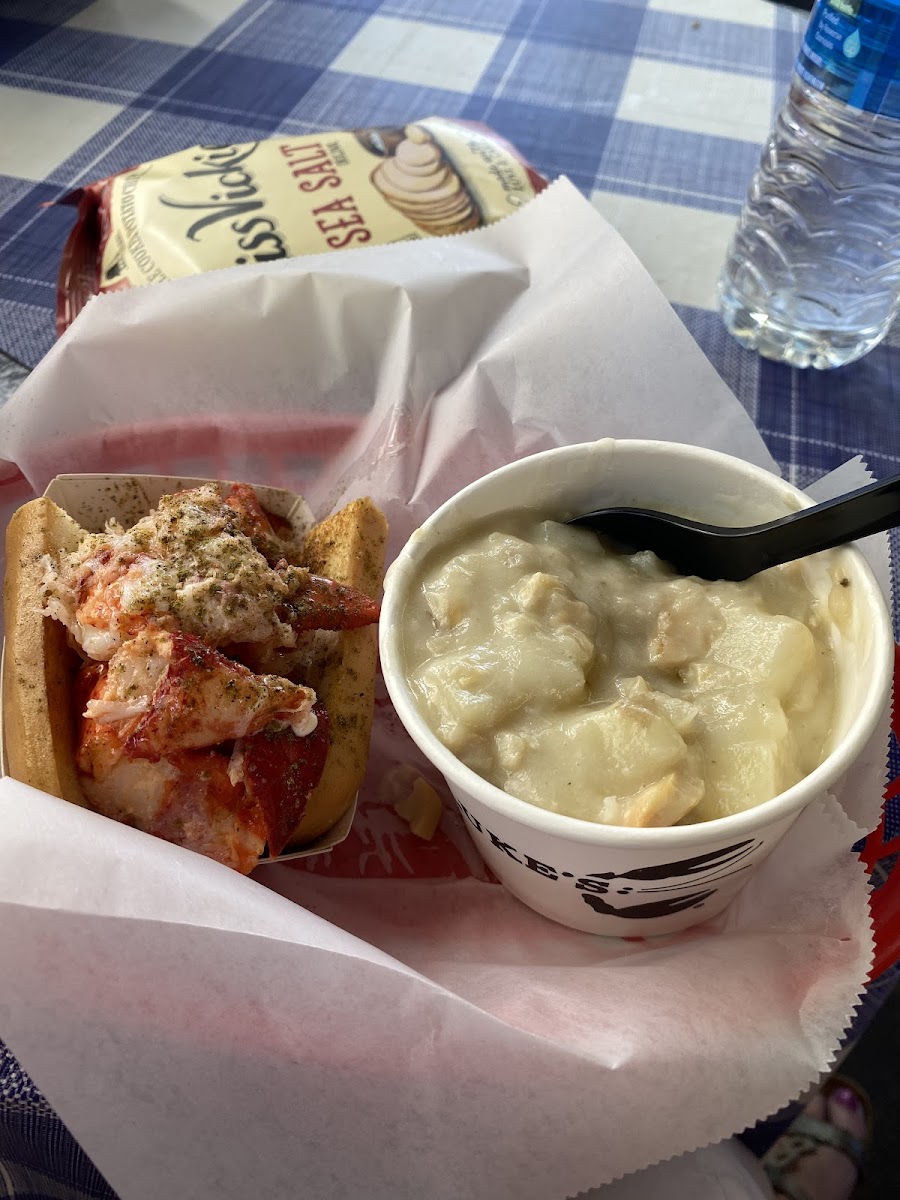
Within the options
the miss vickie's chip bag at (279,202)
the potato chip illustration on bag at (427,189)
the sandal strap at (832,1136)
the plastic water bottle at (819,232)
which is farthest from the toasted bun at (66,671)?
the plastic water bottle at (819,232)

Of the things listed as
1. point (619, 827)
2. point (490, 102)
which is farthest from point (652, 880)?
point (490, 102)

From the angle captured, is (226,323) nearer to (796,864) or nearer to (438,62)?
(796,864)

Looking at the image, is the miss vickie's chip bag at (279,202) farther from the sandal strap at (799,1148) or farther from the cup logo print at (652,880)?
the sandal strap at (799,1148)

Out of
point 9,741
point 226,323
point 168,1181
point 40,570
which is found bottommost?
point 168,1181

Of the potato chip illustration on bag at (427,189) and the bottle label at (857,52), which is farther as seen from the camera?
the potato chip illustration on bag at (427,189)

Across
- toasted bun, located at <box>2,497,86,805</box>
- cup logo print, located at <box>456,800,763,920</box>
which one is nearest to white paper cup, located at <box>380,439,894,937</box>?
cup logo print, located at <box>456,800,763,920</box>

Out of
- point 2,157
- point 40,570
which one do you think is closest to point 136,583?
point 40,570
